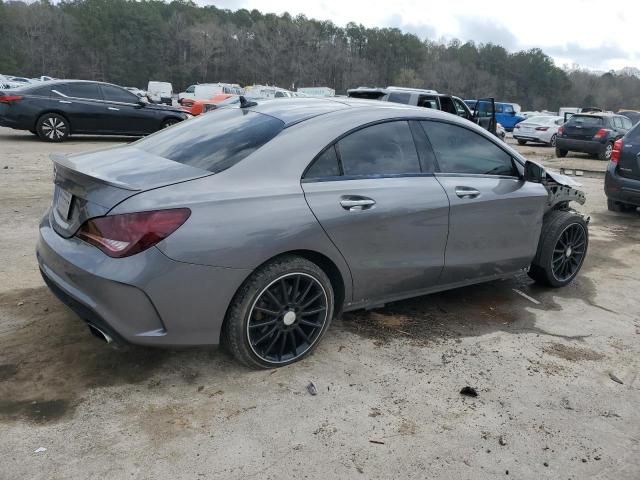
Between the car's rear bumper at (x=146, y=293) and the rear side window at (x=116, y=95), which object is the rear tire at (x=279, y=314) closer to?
the car's rear bumper at (x=146, y=293)

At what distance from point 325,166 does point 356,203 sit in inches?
11.5

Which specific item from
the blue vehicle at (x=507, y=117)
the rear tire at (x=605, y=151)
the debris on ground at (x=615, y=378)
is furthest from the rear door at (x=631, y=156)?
the blue vehicle at (x=507, y=117)

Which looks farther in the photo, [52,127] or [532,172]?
[52,127]

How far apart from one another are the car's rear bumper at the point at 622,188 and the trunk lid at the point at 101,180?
6908mm

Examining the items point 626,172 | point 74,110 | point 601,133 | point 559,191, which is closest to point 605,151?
point 601,133

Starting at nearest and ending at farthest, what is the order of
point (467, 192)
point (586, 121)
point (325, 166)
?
1. point (325, 166)
2. point (467, 192)
3. point (586, 121)

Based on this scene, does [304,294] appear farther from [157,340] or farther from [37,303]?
Answer: [37,303]

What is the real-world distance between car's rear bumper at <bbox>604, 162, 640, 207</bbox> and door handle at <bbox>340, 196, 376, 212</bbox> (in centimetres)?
595

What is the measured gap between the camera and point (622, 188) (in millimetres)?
7980

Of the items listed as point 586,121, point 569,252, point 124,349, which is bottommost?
point 124,349

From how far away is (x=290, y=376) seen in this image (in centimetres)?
331

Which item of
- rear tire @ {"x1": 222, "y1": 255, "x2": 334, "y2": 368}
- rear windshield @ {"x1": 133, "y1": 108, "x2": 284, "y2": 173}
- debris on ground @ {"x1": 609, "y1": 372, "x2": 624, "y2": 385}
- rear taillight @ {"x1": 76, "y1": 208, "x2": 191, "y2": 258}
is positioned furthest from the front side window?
rear taillight @ {"x1": 76, "y1": 208, "x2": 191, "y2": 258}

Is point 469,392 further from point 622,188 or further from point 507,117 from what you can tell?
point 507,117

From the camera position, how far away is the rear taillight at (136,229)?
108 inches
